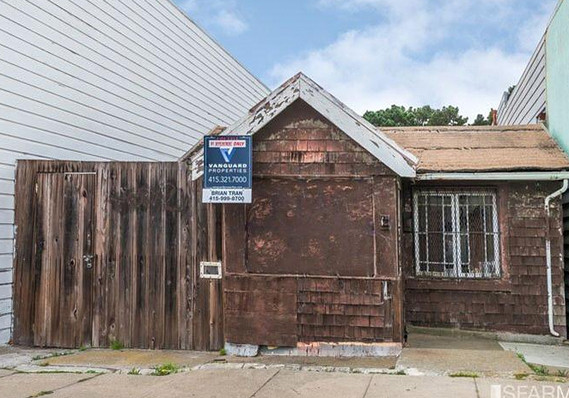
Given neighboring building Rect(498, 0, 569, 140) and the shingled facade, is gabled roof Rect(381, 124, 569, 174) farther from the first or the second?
neighboring building Rect(498, 0, 569, 140)

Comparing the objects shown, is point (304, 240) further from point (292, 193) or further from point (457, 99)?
point (457, 99)

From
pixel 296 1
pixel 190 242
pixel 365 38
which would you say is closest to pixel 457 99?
pixel 365 38

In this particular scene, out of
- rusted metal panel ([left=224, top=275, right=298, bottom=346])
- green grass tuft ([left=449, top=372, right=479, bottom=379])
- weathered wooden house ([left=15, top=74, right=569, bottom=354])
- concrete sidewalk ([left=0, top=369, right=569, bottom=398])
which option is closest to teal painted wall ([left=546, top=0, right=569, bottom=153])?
weathered wooden house ([left=15, top=74, right=569, bottom=354])

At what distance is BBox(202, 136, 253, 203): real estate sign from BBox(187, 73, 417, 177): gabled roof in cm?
17

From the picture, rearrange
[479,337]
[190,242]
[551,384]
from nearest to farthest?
[551,384] → [190,242] → [479,337]

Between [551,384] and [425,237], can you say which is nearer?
[551,384]

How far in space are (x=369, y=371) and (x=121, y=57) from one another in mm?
7350

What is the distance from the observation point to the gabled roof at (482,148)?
7.45 m

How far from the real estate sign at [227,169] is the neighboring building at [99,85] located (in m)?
2.91

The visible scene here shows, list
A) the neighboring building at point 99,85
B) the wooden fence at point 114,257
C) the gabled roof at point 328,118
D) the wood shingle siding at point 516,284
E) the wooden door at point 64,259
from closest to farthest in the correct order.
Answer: the gabled roof at point 328,118, the wooden fence at point 114,257, the wooden door at point 64,259, the neighboring building at point 99,85, the wood shingle siding at point 516,284

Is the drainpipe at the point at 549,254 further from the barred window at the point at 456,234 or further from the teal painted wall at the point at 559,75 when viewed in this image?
the teal painted wall at the point at 559,75

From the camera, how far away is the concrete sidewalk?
4922mm

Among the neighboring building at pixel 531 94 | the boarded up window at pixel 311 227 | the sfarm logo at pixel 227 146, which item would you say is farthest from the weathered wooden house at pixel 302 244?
the neighboring building at pixel 531 94

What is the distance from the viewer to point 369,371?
5.73 meters
